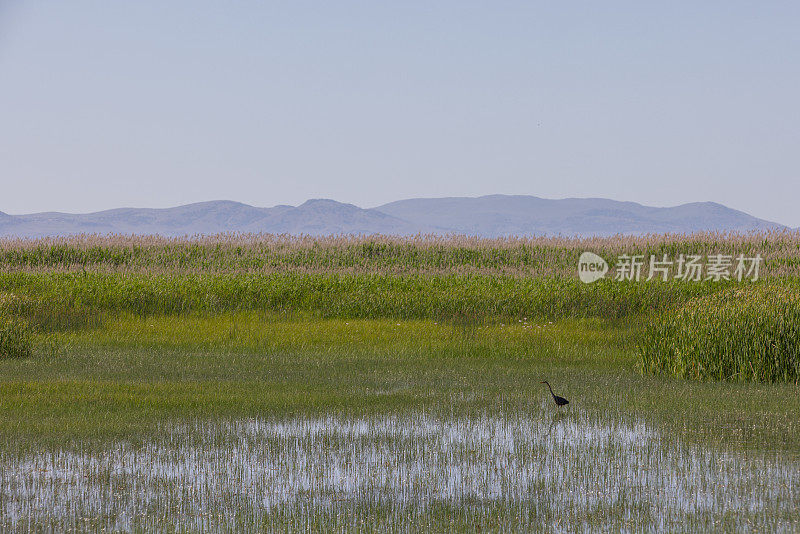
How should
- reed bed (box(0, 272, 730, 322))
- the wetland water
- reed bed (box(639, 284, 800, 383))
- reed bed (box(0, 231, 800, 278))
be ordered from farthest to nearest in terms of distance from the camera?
1. reed bed (box(0, 231, 800, 278))
2. reed bed (box(0, 272, 730, 322))
3. reed bed (box(639, 284, 800, 383))
4. the wetland water

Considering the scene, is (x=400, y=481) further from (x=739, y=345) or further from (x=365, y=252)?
(x=365, y=252)

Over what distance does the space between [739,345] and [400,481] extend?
9.93 m

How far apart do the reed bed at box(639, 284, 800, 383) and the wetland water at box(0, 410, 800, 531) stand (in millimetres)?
5643

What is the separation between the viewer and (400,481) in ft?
27.0

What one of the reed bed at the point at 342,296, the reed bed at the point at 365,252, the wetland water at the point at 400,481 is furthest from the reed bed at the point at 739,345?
the reed bed at the point at 365,252

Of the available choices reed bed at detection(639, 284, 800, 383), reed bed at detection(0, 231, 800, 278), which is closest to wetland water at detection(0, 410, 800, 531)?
reed bed at detection(639, 284, 800, 383)

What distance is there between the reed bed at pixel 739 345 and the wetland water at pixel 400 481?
564 centimetres

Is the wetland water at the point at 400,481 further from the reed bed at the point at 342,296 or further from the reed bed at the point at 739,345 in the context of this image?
the reed bed at the point at 342,296

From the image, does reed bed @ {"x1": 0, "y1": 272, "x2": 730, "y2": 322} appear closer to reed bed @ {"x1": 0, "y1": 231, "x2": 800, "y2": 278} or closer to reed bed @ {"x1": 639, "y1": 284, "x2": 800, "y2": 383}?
reed bed @ {"x1": 0, "y1": 231, "x2": 800, "y2": 278}

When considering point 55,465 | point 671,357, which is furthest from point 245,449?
point 671,357

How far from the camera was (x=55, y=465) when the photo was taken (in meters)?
8.87

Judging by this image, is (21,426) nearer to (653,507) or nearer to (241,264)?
(653,507)

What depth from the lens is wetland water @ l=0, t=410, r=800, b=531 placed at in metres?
7.09

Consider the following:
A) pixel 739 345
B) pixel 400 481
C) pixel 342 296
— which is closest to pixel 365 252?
pixel 342 296
